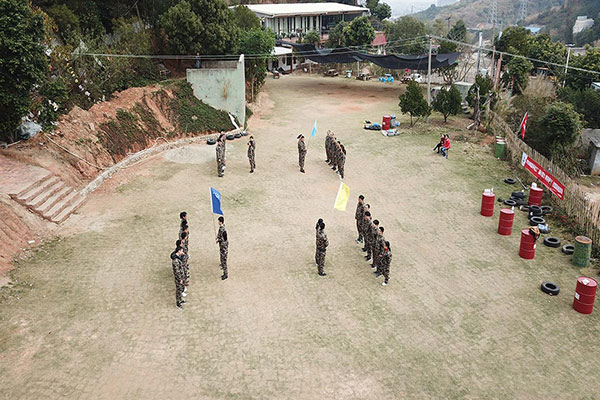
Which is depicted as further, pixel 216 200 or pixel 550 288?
pixel 216 200

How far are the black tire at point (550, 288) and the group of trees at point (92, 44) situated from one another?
52.5ft

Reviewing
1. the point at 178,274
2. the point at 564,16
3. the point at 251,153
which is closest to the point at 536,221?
the point at 251,153

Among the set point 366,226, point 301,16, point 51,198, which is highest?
point 301,16

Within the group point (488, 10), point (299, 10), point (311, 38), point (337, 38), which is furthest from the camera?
point (488, 10)

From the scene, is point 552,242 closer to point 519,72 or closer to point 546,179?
point 546,179

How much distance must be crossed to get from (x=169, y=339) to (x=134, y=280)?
2552 mm

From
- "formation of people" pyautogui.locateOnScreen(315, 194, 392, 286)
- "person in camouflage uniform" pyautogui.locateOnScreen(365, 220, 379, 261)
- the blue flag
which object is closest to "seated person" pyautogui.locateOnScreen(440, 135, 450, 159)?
"formation of people" pyautogui.locateOnScreen(315, 194, 392, 286)

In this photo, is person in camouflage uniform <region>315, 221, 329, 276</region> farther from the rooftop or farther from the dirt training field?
the rooftop

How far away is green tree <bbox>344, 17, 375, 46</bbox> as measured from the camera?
41.7 metres

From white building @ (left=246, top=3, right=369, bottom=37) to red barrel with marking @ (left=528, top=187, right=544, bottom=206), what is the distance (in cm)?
3439

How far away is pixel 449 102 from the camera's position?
976 inches

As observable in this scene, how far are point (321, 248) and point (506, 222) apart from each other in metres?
6.17

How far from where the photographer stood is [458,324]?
34.0 feet

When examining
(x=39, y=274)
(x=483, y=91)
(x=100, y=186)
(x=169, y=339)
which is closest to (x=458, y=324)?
(x=169, y=339)
